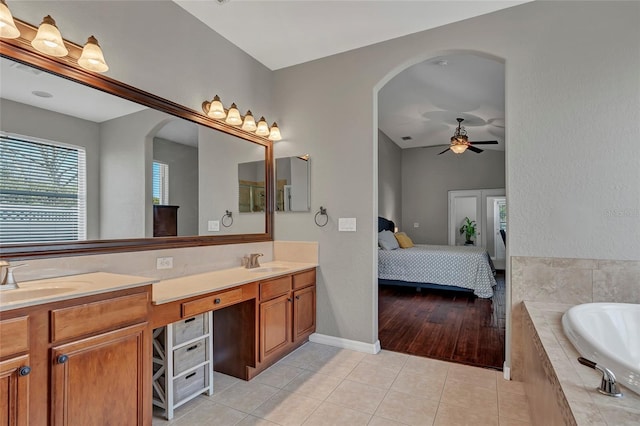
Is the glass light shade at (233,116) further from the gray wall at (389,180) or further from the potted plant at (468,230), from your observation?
the potted plant at (468,230)

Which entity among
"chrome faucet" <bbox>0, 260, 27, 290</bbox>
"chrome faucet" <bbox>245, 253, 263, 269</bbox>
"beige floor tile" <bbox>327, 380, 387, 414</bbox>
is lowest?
"beige floor tile" <bbox>327, 380, 387, 414</bbox>

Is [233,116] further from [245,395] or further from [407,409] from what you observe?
[407,409]

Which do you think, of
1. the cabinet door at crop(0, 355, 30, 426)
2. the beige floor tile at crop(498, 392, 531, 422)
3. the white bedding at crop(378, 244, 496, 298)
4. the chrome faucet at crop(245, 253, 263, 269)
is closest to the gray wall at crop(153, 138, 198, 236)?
the chrome faucet at crop(245, 253, 263, 269)

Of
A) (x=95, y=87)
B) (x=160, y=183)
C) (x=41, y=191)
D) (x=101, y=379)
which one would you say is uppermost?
(x=95, y=87)

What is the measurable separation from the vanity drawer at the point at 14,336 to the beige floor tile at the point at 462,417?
2079mm

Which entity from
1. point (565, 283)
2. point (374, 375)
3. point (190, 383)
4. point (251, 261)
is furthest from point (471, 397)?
point (251, 261)

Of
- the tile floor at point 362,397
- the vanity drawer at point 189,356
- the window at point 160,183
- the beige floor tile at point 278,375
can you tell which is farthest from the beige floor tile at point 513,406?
the window at point 160,183

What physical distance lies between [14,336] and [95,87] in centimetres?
144

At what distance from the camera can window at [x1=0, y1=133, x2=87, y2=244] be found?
1621 mm

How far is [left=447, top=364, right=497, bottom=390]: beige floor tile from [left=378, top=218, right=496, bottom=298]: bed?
2572 mm

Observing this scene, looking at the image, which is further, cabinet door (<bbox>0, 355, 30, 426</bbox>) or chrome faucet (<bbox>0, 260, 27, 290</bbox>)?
chrome faucet (<bbox>0, 260, 27, 290</bbox>)

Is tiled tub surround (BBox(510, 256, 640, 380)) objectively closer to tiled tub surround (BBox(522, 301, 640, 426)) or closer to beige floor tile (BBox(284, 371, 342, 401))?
tiled tub surround (BBox(522, 301, 640, 426))

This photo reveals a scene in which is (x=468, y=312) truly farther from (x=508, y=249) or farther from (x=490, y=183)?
(x=490, y=183)

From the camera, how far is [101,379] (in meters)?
1.49
